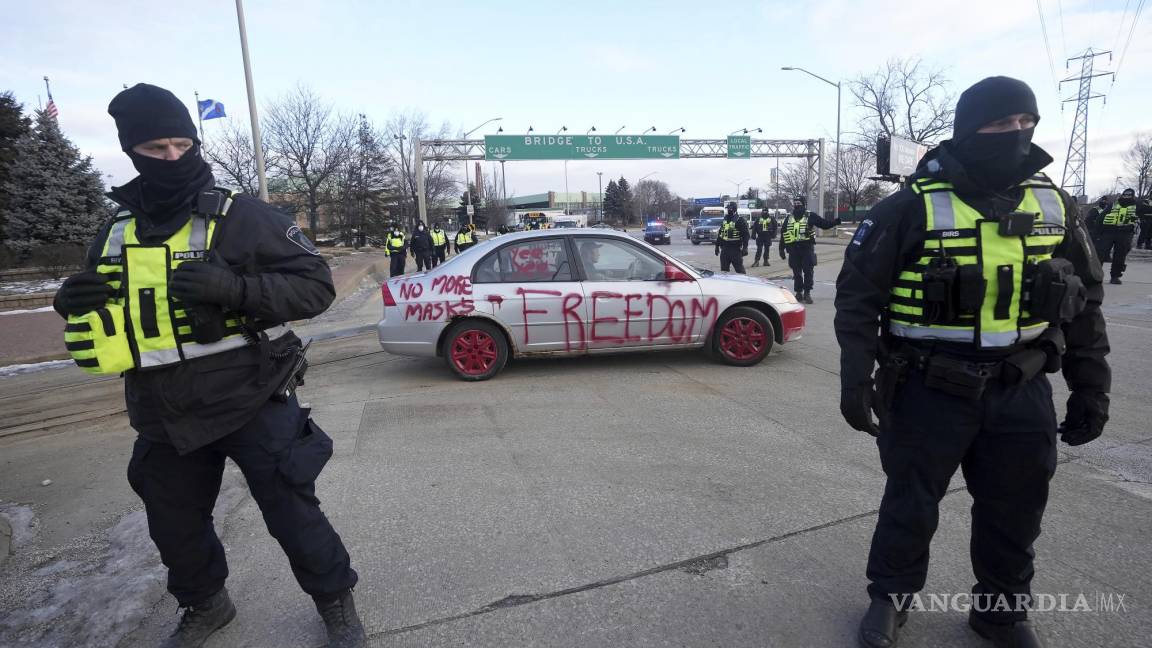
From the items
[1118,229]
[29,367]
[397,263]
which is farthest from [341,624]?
[397,263]

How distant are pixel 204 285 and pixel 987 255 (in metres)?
2.55

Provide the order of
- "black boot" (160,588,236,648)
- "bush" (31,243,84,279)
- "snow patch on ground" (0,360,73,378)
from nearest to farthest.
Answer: "black boot" (160,588,236,648) < "snow patch on ground" (0,360,73,378) < "bush" (31,243,84,279)

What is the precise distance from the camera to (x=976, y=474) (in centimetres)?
222

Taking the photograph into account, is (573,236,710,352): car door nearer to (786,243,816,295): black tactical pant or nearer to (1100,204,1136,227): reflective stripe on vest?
(786,243,816,295): black tactical pant

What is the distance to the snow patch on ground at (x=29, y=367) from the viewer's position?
7603mm

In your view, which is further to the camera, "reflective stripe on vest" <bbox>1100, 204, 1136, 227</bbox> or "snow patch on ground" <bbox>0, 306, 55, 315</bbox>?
"snow patch on ground" <bbox>0, 306, 55, 315</bbox>

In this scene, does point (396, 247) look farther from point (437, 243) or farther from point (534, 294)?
point (534, 294)

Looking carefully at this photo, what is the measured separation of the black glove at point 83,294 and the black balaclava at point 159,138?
0.28 meters

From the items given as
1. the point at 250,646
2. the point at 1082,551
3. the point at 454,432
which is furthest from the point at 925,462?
the point at 454,432

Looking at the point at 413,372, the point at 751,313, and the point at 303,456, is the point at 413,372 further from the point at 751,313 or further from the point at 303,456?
the point at 303,456

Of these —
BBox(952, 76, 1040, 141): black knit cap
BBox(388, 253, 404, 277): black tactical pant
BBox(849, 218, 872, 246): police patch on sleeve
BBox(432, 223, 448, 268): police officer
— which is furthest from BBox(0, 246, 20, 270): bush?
BBox(952, 76, 1040, 141): black knit cap

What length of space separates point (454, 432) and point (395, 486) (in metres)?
0.99

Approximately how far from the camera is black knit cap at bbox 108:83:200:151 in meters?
2.11

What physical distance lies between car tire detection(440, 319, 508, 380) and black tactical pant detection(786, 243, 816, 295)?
7.09m
